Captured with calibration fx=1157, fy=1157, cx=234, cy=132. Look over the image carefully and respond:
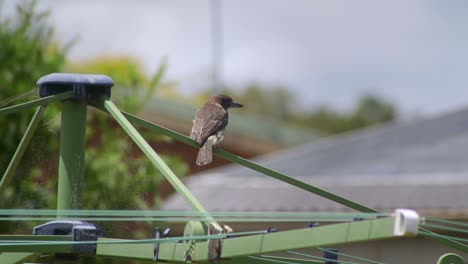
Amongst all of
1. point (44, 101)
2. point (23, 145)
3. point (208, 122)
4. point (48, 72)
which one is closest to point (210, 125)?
point (208, 122)

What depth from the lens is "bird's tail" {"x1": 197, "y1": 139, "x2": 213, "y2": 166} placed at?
6.06 meters

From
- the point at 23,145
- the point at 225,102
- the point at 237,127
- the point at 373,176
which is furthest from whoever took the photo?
the point at 237,127

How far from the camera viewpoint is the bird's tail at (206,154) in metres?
6.06

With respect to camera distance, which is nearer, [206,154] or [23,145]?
[23,145]

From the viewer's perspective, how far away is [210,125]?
6754mm

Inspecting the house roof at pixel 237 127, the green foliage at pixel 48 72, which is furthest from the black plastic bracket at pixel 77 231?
the house roof at pixel 237 127

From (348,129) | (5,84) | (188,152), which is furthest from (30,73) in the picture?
(348,129)

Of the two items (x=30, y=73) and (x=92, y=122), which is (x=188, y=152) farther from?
(x=30, y=73)

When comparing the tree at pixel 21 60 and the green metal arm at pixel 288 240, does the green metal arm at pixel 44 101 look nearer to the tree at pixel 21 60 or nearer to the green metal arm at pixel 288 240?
the green metal arm at pixel 288 240

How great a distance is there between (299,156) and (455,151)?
2.34 metres

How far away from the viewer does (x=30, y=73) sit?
41.3 ft

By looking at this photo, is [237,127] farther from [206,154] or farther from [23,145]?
[23,145]

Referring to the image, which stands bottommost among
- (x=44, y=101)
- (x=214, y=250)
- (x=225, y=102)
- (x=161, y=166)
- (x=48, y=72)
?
(x=214, y=250)

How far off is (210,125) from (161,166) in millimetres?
2011
